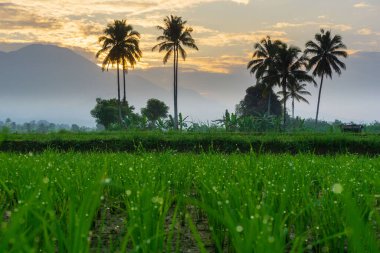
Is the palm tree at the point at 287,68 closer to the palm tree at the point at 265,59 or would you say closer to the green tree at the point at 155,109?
the palm tree at the point at 265,59

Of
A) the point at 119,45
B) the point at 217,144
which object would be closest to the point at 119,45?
the point at 119,45

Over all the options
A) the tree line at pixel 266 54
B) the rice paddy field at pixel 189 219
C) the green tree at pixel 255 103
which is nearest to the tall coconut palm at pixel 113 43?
the tree line at pixel 266 54

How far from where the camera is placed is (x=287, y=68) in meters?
73.9

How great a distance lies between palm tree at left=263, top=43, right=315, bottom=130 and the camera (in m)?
73.5

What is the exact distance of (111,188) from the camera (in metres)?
5.59

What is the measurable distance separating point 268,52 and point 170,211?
7415 centimetres

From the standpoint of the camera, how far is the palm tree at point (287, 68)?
7346 centimetres

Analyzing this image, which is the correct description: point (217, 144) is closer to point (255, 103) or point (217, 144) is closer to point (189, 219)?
point (189, 219)

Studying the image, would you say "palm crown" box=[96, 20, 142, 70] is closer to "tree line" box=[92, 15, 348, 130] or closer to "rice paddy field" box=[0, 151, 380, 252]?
"tree line" box=[92, 15, 348, 130]

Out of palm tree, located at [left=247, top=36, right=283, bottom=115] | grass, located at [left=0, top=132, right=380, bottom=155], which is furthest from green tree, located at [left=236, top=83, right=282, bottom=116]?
grass, located at [left=0, top=132, right=380, bottom=155]

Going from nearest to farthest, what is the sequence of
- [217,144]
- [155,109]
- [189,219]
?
[189,219] < [217,144] < [155,109]

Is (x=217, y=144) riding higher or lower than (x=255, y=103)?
lower

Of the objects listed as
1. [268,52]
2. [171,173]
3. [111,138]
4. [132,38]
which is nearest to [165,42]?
[132,38]

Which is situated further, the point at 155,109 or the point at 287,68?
the point at 155,109
